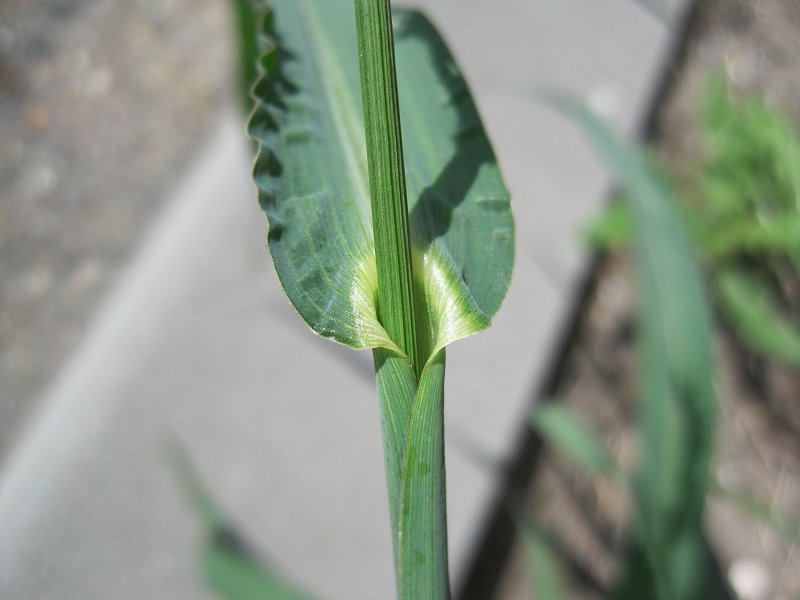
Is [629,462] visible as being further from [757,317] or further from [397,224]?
[397,224]

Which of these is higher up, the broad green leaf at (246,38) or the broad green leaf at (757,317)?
the broad green leaf at (246,38)

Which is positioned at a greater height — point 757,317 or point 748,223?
point 748,223

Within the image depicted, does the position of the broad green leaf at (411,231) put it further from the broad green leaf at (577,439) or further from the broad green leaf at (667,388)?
the broad green leaf at (577,439)

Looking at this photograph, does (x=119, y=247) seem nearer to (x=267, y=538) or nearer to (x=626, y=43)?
(x=267, y=538)

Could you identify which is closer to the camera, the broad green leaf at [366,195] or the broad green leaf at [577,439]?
the broad green leaf at [366,195]

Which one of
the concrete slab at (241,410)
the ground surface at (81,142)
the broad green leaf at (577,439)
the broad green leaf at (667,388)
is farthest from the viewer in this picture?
the ground surface at (81,142)

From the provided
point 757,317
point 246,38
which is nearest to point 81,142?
point 246,38

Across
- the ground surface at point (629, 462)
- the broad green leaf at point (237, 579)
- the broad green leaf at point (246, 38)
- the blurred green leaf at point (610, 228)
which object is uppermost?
the broad green leaf at point (246, 38)

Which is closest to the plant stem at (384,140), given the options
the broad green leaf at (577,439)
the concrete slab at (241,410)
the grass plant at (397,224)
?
the grass plant at (397,224)
